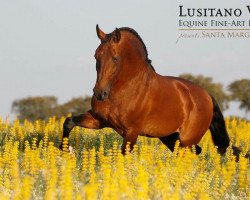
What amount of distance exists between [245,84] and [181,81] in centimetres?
2565

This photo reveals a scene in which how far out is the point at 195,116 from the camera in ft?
35.2

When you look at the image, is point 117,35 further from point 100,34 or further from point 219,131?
point 219,131

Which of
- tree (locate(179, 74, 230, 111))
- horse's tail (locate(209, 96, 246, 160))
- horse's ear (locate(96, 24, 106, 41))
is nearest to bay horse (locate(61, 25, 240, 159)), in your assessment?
horse's ear (locate(96, 24, 106, 41))

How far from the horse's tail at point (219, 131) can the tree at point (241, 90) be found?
74.8ft

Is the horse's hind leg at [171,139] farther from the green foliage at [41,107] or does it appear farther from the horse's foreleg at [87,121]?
the green foliage at [41,107]

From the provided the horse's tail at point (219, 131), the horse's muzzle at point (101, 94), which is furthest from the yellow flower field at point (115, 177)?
the horse's tail at point (219, 131)

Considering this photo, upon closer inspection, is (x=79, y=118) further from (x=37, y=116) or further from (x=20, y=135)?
(x=37, y=116)

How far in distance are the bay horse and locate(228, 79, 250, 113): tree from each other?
24593mm

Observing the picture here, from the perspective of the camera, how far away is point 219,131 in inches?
470

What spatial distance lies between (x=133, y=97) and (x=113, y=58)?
30.4 inches

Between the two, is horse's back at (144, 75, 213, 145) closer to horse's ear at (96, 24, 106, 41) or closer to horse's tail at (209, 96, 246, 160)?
horse's tail at (209, 96, 246, 160)

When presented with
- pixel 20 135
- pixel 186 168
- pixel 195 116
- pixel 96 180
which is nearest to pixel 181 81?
pixel 195 116

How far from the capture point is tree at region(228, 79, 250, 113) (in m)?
34.8

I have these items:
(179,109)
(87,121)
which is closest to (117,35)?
(87,121)
